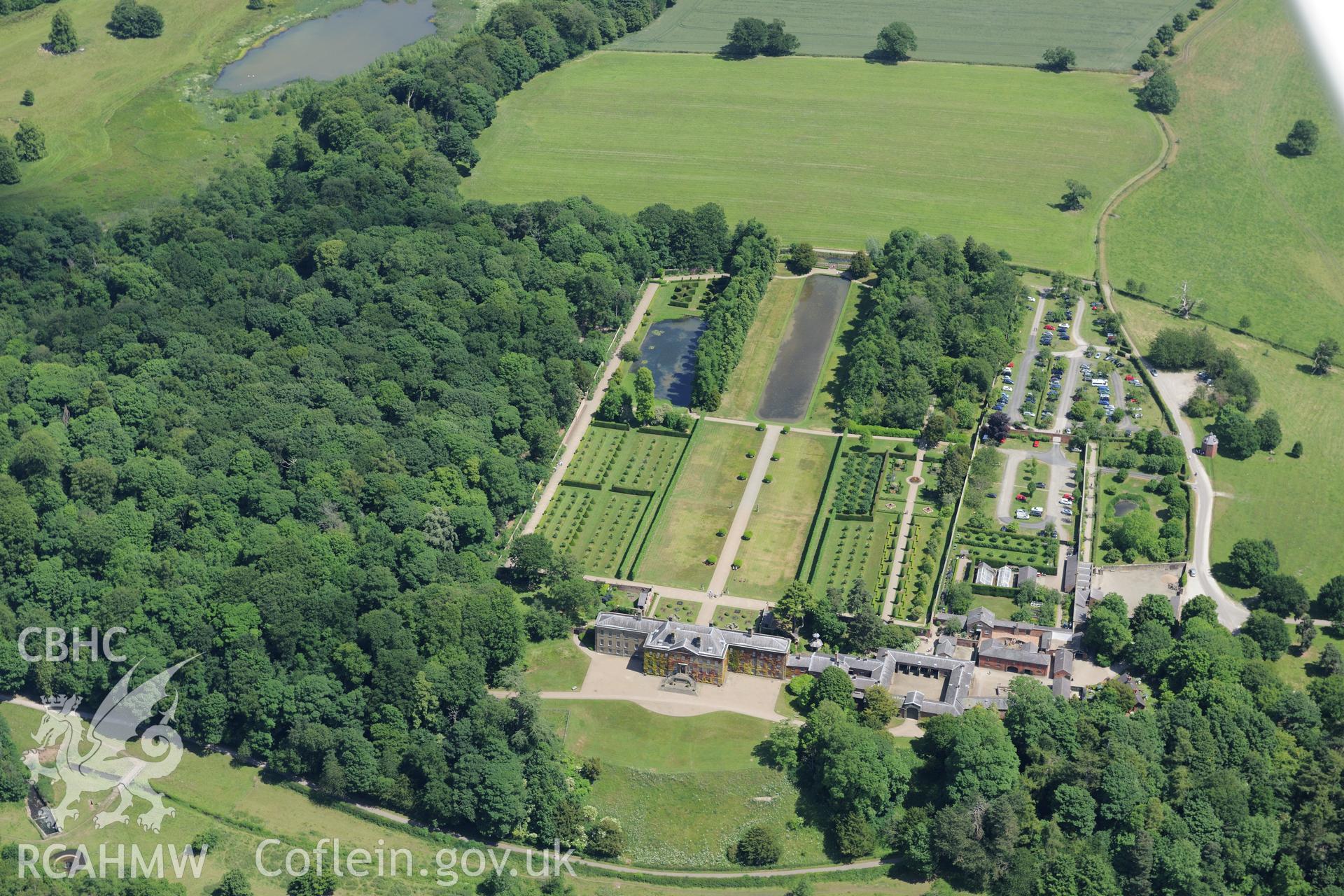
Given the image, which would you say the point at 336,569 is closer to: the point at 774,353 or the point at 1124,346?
the point at 774,353


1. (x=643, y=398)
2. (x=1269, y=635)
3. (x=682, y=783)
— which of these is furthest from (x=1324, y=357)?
(x=682, y=783)

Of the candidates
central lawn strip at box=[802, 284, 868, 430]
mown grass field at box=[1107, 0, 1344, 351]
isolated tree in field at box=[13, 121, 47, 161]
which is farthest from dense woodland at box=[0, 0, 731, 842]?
mown grass field at box=[1107, 0, 1344, 351]

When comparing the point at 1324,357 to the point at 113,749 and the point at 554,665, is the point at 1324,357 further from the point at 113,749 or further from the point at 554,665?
the point at 113,749

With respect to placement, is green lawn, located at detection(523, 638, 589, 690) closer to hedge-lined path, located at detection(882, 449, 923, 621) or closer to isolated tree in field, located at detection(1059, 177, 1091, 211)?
hedge-lined path, located at detection(882, 449, 923, 621)

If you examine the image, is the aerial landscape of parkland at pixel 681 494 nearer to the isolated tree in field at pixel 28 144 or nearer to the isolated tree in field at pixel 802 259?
the isolated tree in field at pixel 802 259

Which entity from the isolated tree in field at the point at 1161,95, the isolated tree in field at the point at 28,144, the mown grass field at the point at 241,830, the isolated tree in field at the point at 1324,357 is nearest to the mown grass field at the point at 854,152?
the isolated tree in field at the point at 1161,95
